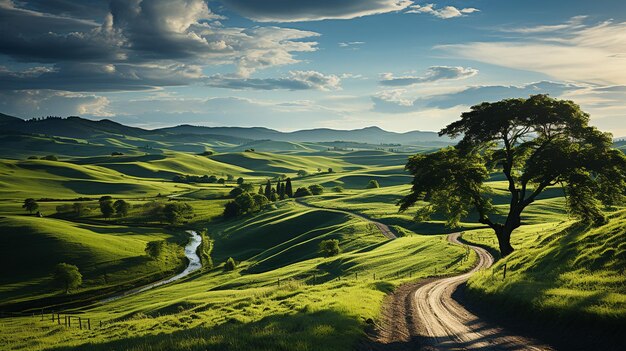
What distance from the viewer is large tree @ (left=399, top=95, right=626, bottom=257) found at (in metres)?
39.8

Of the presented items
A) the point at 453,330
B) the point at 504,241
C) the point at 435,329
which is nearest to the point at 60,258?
the point at 504,241

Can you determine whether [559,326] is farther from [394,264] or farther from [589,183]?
[394,264]

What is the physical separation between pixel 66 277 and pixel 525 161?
92554mm

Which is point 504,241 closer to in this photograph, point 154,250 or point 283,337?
point 283,337

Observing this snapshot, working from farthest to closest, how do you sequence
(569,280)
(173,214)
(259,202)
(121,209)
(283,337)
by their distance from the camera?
(259,202) → (121,209) → (173,214) → (569,280) → (283,337)

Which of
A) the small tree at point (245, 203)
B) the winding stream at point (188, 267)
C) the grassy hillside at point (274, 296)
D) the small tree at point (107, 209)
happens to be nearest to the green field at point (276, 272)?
the grassy hillside at point (274, 296)

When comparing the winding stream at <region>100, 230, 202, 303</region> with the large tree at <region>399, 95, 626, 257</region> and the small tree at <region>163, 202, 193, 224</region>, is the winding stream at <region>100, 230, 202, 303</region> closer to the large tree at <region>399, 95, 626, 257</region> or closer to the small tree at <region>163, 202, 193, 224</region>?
the small tree at <region>163, 202, 193, 224</region>

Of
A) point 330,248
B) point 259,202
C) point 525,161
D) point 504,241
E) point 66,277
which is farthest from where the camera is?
point 259,202

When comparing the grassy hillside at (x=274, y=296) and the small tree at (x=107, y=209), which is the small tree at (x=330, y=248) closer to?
the grassy hillside at (x=274, y=296)

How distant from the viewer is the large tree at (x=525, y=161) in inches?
1565

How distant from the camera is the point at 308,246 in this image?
100625mm

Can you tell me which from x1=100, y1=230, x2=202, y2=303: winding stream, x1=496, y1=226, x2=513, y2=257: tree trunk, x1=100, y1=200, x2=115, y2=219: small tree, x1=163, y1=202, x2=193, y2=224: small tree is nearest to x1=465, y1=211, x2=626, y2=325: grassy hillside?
x1=496, y1=226, x2=513, y2=257: tree trunk

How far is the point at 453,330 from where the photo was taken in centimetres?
2402

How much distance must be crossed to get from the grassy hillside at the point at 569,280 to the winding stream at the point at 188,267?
79934 mm
